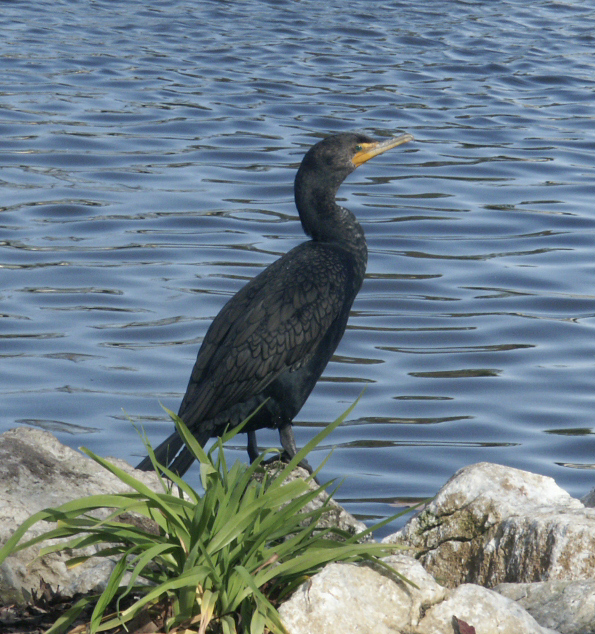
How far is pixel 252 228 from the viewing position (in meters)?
9.42

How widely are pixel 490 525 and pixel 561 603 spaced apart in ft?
2.37

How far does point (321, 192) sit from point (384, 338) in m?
2.43

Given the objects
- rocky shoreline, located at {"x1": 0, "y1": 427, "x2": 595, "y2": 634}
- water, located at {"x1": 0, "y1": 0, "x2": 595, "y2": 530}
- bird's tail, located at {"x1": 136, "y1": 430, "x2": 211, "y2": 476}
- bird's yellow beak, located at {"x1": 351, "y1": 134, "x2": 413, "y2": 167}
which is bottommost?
water, located at {"x1": 0, "y1": 0, "x2": 595, "y2": 530}

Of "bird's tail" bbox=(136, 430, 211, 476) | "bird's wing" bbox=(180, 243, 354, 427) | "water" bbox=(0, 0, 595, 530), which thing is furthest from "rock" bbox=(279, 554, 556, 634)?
"water" bbox=(0, 0, 595, 530)

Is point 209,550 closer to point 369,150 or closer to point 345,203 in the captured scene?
point 369,150

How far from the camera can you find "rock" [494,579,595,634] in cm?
307

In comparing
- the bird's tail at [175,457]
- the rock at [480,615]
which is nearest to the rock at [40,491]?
the bird's tail at [175,457]

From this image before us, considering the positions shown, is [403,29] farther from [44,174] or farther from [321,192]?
[321,192]

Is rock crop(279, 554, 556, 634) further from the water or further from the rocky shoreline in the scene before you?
the water

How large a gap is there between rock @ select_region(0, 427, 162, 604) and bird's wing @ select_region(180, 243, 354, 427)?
788 mm

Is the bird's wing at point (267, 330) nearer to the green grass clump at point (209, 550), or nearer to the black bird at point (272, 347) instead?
the black bird at point (272, 347)

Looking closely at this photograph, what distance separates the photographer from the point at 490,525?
3859mm

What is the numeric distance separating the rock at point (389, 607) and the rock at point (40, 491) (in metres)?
0.73

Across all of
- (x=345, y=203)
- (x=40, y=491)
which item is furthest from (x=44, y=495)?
(x=345, y=203)
